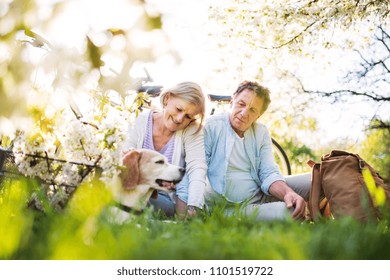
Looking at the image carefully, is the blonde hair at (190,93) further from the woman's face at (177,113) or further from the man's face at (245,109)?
the man's face at (245,109)

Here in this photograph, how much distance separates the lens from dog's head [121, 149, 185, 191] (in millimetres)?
2660

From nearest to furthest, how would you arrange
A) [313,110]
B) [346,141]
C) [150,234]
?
[150,234] → [346,141] → [313,110]

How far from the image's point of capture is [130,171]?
267 cm

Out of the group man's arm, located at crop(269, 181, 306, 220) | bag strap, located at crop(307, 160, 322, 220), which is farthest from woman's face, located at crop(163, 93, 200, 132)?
bag strap, located at crop(307, 160, 322, 220)

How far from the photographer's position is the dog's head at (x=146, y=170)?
266 cm

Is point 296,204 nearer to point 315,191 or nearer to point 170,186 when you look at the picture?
point 315,191

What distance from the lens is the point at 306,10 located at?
634cm

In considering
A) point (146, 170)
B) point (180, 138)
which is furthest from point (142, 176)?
point (180, 138)

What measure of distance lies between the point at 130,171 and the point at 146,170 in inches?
4.3

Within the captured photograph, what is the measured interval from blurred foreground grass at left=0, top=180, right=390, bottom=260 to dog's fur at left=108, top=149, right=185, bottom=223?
13.2 inches

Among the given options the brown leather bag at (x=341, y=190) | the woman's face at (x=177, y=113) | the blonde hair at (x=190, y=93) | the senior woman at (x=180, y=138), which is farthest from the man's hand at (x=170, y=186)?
the brown leather bag at (x=341, y=190)

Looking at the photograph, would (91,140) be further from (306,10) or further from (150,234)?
(306,10)
